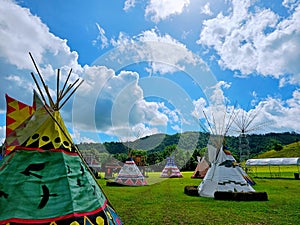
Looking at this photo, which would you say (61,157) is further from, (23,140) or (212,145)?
(212,145)

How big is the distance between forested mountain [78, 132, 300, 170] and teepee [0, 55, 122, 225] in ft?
32.2

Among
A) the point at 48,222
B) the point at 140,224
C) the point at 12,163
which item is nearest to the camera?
the point at 48,222

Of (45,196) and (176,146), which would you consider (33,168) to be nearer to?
(45,196)

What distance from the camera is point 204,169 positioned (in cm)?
2642

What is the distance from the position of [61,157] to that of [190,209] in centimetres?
543

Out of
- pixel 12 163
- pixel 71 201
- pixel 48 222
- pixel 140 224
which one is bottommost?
pixel 140 224

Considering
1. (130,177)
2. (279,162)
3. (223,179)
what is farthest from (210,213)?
(279,162)

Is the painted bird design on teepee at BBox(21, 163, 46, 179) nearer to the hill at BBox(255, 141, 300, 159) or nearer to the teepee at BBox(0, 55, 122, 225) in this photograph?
the teepee at BBox(0, 55, 122, 225)

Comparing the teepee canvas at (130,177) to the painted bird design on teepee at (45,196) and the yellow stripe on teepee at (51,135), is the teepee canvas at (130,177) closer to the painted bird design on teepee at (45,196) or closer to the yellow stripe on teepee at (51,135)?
the yellow stripe on teepee at (51,135)

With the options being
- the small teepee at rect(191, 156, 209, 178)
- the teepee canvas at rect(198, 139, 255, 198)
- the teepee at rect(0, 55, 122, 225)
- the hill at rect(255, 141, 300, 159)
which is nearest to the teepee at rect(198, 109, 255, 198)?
the teepee canvas at rect(198, 139, 255, 198)

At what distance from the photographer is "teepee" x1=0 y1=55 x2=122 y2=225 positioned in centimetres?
376

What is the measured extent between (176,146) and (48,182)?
55807 mm

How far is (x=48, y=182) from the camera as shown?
411cm

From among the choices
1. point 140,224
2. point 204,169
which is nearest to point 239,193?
point 140,224
